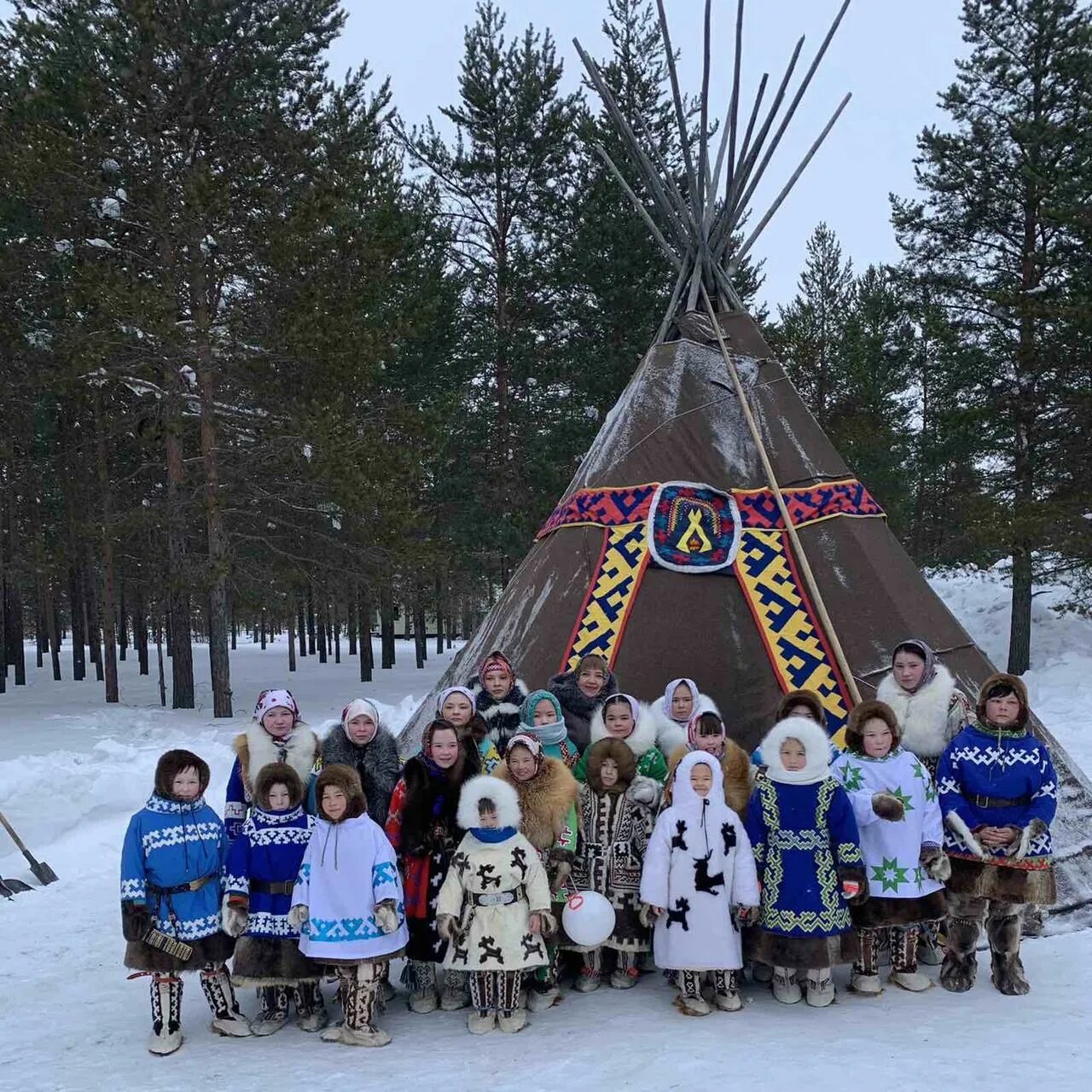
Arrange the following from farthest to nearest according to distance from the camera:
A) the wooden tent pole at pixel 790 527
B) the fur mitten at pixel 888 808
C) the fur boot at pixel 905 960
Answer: the wooden tent pole at pixel 790 527, the fur boot at pixel 905 960, the fur mitten at pixel 888 808

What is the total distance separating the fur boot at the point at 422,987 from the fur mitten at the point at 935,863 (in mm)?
1998

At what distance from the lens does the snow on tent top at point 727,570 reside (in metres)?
5.30

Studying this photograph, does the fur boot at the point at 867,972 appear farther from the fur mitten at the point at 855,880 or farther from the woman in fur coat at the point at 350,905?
the woman in fur coat at the point at 350,905

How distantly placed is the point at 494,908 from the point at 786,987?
1189 millimetres

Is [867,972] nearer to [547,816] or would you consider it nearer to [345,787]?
[547,816]

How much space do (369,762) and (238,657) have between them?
2685cm

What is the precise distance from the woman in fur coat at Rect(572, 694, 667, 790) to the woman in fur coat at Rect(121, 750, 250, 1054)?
1540 mm

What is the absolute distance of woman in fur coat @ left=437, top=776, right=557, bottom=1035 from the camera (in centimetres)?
358

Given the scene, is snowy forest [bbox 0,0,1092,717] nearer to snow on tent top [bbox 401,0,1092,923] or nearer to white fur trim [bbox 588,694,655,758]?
snow on tent top [bbox 401,0,1092,923]

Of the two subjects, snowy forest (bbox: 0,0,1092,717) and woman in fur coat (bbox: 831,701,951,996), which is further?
snowy forest (bbox: 0,0,1092,717)

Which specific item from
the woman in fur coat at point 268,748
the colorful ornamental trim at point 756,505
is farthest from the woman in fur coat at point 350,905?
the colorful ornamental trim at point 756,505

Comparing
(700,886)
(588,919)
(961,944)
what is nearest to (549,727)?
(588,919)

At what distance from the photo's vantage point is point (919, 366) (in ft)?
54.7

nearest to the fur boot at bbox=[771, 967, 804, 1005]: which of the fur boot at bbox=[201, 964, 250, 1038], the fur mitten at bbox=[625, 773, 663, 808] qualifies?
the fur mitten at bbox=[625, 773, 663, 808]
